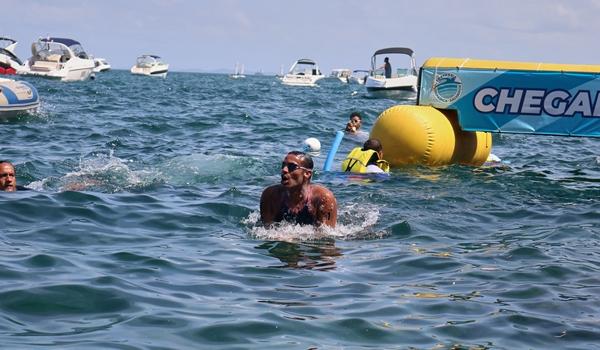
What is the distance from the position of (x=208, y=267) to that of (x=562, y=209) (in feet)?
17.6

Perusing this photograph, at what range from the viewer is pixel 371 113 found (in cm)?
3041

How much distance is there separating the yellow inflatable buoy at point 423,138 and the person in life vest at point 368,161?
1393mm

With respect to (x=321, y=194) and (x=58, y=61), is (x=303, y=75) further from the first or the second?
(x=321, y=194)

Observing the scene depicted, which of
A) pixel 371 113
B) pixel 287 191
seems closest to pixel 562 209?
pixel 287 191

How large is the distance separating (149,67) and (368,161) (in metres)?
69.6

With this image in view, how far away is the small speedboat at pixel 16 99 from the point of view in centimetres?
1902

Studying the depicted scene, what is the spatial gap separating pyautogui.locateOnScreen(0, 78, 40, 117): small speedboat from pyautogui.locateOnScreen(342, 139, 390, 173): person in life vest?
9.48 metres

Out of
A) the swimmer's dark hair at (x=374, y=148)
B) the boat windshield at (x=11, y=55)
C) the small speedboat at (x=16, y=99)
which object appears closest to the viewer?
the swimmer's dark hair at (x=374, y=148)

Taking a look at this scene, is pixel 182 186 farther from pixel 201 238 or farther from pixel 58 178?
pixel 201 238

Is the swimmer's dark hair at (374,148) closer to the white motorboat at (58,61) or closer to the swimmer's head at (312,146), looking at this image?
the swimmer's head at (312,146)

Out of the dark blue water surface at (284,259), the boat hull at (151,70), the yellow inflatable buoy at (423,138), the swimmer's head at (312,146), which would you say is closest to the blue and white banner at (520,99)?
the yellow inflatable buoy at (423,138)

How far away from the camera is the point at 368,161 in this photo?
12734 mm

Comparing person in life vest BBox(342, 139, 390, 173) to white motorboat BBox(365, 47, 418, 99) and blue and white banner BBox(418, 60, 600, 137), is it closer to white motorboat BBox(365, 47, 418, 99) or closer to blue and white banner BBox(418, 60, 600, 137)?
blue and white banner BBox(418, 60, 600, 137)

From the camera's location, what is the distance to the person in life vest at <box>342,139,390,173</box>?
12.6 metres
